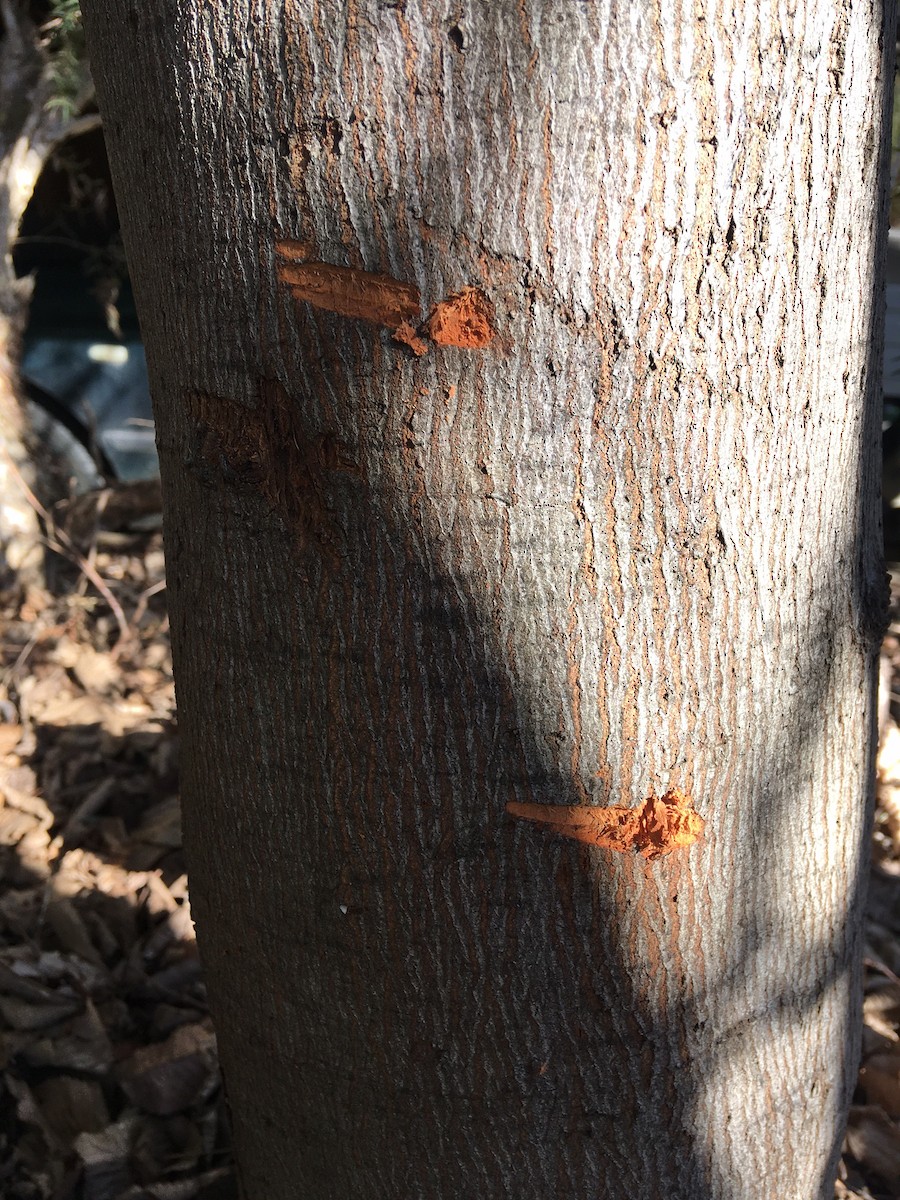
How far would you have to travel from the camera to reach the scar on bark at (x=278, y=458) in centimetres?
116

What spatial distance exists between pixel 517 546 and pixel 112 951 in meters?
1.99

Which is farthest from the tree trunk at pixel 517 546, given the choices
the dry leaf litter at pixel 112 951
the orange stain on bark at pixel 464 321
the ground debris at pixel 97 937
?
the ground debris at pixel 97 937

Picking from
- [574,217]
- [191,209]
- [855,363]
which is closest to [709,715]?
[855,363]

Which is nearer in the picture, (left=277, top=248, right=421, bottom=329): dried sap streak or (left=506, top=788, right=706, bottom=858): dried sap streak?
(left=277, top=248, right=421, bottom=329): dried sap streak

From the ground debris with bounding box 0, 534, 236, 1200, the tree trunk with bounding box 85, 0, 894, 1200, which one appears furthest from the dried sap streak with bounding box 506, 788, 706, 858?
the ground debris with bounding box 0, 534, 236, 1200

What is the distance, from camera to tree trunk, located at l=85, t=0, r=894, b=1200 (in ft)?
3.39

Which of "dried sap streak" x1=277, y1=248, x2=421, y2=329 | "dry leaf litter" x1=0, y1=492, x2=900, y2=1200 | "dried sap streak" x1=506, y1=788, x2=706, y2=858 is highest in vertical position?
"dried sap streak" x1=277, y1=248, x2=421, y2=329

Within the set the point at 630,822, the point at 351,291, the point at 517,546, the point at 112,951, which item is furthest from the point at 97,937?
the point at 351,291

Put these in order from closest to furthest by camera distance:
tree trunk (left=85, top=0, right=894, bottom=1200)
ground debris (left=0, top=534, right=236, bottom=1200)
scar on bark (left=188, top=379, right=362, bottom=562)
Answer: tree trunk (left=85, top=0, right=894, bottom=1200) → scar on bark (left=188, top=379, right=362, bottom=562) → ground debris (left=0, top=534, right=236, bottom=1200)

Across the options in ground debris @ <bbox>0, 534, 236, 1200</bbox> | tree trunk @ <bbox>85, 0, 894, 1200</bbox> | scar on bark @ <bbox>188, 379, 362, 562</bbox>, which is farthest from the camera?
ground debris @ <bbox>0, 534, 236, 1200</bbox>

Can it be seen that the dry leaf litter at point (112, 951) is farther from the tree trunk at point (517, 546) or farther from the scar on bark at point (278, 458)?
the scar on bark at point (278, 458)

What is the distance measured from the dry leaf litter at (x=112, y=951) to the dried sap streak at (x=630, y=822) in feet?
1.93

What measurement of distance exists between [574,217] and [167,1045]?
6.79 ft

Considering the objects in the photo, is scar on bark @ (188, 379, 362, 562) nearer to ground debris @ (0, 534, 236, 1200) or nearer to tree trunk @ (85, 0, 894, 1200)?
tree trunk @ (85, 0, 894, 1200)
